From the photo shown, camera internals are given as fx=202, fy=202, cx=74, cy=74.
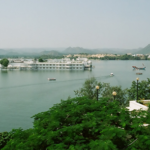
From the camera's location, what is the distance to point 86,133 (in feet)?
5.61

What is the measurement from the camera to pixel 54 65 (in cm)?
2228

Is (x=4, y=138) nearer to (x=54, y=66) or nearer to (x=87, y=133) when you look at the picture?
(x=87, y=133)

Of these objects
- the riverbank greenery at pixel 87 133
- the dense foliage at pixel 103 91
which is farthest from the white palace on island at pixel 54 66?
the riverbank greenery at pixel 87 133

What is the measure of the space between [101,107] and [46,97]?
20.0 ft

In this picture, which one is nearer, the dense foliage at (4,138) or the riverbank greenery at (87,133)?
the riverbank greenery at (87,133)

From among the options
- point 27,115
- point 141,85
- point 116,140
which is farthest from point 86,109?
point 27,115

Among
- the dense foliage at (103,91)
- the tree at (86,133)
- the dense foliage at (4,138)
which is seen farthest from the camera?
the dense foliage at (103,91)

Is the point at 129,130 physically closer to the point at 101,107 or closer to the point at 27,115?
the point at 101,107

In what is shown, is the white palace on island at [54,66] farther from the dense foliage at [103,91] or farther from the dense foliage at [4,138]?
the dense foliage at [4,138]

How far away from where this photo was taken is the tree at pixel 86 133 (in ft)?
4.56

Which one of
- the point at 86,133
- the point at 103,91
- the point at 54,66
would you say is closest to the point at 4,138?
the point at 86,133

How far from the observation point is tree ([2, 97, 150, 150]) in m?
1.39

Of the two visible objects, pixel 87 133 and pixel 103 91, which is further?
pixel 103 91

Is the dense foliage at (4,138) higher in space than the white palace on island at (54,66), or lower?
higher
